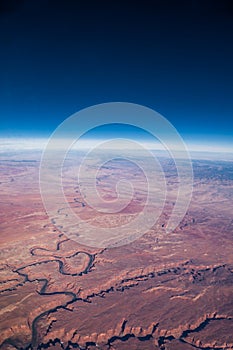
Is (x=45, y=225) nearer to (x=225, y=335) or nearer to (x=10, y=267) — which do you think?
(x=10, y=267)

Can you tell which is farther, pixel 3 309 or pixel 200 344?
pixel 3 309

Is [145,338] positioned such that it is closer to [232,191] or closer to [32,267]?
[32,267]

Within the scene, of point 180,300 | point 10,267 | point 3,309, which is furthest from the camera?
point 10,267

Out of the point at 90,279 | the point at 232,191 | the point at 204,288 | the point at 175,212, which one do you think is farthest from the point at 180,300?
the point at 232,191

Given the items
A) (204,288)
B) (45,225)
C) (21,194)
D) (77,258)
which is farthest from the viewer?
(21,194)

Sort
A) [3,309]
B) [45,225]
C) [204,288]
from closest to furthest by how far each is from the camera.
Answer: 1. [3,309]
2. [204,288]
3. [45,225]

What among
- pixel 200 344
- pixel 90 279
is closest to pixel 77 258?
pixel 90 279
